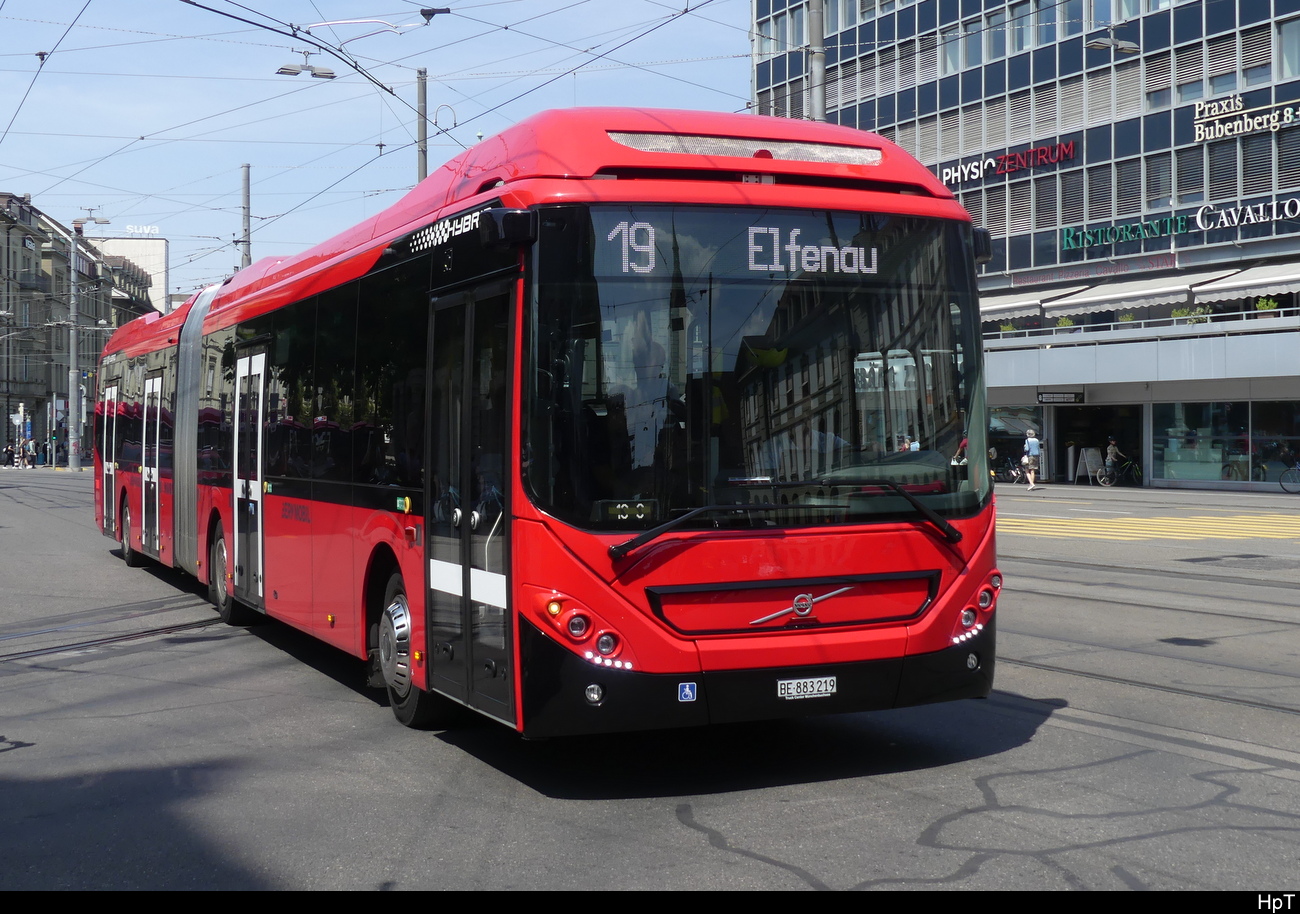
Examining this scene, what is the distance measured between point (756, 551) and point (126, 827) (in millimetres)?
2794

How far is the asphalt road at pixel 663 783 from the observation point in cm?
503

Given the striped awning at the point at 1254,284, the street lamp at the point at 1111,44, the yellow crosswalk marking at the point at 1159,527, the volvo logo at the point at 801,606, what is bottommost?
the yellow crosswalk marking at the point at 1159,527

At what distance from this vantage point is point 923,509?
6.33m

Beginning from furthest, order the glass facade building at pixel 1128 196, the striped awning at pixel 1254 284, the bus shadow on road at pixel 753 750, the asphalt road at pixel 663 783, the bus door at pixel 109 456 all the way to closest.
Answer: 1. the glass facade building at pixel 1128 196
2. the striped awning at pixel 1254 284
3. the bus door at pixel 109 456
4. the bus shadow on road at pixel 753 750
5. the asphalt road at pixel 663 783

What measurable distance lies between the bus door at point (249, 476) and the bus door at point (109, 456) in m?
7.27

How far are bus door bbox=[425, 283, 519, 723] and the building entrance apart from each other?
3530 centimetres

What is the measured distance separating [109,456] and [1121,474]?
97.2 feet

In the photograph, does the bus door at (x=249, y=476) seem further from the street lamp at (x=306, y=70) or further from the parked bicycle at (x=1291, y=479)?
the parked bicycle at (x=1291, y=479)

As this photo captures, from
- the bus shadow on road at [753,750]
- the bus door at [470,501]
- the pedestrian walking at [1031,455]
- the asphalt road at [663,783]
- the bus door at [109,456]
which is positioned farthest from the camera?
the pedestrian walking at [1031,455]

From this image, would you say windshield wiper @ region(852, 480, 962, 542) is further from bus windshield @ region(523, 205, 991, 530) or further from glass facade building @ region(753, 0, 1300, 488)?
glass facade building @ region(753, 0, 1300, 488)

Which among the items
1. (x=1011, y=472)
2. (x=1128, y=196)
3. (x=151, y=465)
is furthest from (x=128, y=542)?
(x=1011, y=472)

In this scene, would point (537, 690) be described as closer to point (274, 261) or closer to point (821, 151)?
point (821, 151)

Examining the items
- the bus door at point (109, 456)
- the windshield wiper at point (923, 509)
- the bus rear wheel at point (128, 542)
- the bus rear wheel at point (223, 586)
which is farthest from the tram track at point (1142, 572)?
the bus door at point (109, 456)

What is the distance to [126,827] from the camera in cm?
573
